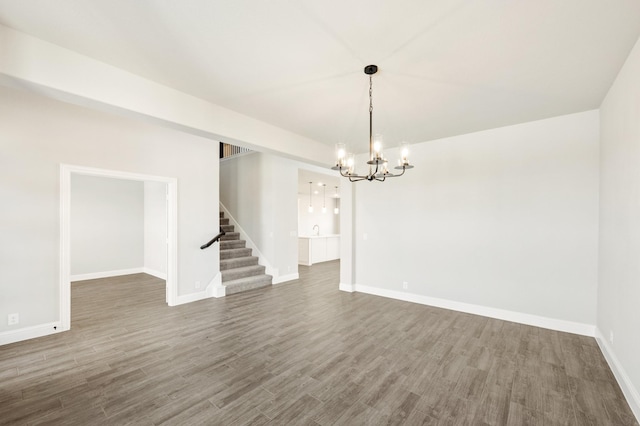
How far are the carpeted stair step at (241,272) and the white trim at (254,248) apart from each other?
0.48 feet

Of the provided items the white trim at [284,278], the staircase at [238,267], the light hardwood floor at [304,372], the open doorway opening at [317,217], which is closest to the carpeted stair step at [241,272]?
the staircase at [238,267]

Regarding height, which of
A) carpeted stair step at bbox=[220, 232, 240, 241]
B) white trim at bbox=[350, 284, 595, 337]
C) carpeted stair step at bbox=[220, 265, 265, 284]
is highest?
carpeted stair step at bbox=[220, 232, 240, 241]

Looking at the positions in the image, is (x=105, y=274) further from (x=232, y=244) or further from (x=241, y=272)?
(x=241, y=272)

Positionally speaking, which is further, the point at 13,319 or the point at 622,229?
the point at 13,319

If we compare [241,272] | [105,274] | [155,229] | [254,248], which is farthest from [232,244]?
[105,274]

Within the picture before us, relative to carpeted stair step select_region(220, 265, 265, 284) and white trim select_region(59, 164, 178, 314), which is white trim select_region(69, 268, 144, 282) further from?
white trim select_region(59, 164, 178, 314)

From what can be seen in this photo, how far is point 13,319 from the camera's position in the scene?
3287 millimetres

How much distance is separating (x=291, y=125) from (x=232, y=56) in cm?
178

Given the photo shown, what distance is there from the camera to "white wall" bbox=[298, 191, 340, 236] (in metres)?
11.4

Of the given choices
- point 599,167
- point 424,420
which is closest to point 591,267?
point 599,167

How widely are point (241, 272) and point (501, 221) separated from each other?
507cm

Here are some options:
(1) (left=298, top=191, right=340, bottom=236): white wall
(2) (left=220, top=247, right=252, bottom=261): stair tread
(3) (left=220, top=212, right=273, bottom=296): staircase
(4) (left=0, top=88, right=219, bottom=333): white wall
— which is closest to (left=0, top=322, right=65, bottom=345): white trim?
(4) (left=0, top=88, right=219, bottom=333): white wall

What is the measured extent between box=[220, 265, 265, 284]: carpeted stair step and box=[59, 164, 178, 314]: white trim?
1.13m

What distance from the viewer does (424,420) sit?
2066 millimetres
